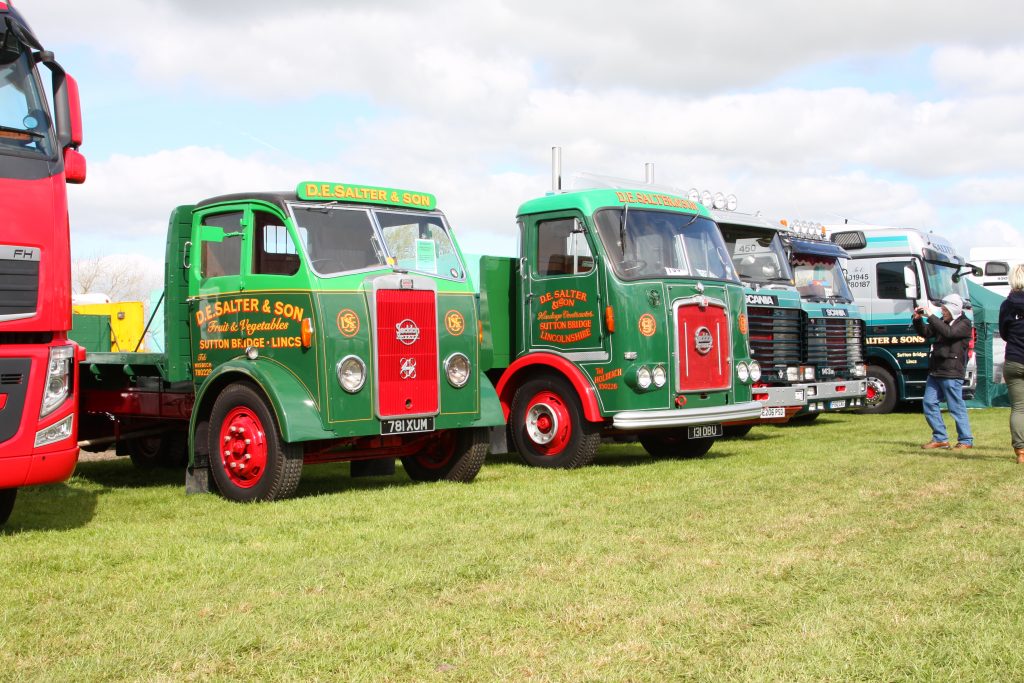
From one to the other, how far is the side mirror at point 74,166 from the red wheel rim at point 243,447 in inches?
91.4

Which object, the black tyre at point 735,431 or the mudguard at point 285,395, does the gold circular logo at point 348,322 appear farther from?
the black tyre at point 735,431

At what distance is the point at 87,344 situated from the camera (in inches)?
506

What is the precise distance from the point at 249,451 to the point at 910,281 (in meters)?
12.6

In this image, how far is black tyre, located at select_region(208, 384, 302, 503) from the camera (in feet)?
29.1

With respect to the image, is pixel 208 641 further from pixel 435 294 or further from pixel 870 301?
pixel 870 301

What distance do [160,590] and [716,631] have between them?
2949 millimetres

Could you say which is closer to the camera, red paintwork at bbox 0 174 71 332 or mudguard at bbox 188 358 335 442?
red paintwork at bbox 0 174 71 332

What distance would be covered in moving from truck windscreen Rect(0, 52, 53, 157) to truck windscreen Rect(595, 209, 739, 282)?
5.74 meters

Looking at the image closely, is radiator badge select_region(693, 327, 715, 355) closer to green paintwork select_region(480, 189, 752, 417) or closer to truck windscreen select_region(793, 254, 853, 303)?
green paintwork select_region(480, 189, 752, 417)

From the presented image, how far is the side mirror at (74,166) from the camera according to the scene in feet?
25.8

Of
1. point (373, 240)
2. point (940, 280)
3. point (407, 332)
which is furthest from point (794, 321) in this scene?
point (373, 240)

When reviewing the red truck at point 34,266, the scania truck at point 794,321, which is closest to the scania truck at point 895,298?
the scania truck at point 794,321

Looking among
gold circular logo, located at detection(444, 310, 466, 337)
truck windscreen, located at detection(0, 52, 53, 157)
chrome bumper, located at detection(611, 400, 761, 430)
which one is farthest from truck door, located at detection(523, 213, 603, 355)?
truck windscreen, located at detection(0, 52, 53, 157)

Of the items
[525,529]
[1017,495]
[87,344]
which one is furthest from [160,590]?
[87,344]
